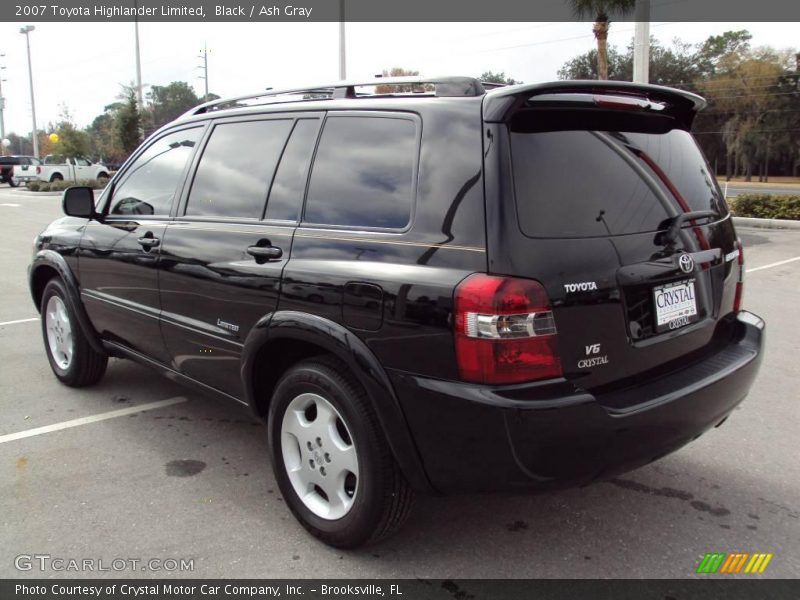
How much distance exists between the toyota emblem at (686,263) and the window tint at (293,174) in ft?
5.43

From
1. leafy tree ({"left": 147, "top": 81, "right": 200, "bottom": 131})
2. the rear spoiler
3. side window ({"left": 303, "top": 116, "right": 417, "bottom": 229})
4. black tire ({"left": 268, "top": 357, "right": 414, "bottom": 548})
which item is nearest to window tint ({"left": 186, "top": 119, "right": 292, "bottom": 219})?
side window ({"left": 303, "top": 116, "right": 417, "bottom": 229})

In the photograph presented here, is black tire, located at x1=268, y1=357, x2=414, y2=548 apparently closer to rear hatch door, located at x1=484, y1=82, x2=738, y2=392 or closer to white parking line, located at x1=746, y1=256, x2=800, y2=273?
rear hatch door, located at x1=484, y1=82, x2=738, y2=392

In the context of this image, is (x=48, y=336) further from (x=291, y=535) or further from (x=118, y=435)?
(x=291, y=535)

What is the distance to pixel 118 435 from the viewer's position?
4.04 meters

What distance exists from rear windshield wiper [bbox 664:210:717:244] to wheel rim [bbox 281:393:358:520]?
1.53 m

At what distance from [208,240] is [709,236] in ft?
7.81

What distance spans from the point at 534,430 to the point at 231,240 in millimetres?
1775

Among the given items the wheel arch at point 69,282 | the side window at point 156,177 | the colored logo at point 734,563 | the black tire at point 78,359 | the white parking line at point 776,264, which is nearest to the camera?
the colored logo at point 734,563

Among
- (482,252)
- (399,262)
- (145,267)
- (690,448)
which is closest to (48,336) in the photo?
(145,267)

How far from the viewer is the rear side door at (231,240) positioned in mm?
3041

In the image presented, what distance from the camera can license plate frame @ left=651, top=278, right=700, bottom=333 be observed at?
102 inches

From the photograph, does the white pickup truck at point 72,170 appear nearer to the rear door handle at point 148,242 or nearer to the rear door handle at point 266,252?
the rear door handle at point 148,242

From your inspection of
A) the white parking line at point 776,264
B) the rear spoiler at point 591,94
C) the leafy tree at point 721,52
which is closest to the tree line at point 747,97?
the leafy tree at point 721,52

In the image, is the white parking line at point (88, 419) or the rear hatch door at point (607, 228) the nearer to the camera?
the rear hatch door at point (607, 228)
